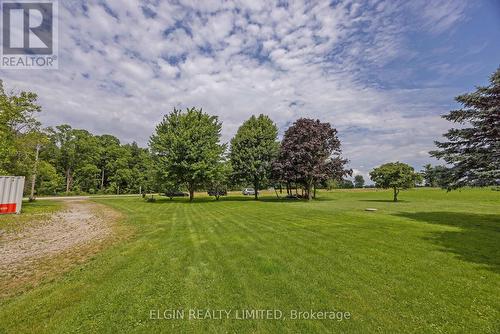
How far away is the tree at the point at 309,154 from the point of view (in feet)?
103

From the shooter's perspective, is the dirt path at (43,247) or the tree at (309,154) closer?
the dirt path at (43,247)

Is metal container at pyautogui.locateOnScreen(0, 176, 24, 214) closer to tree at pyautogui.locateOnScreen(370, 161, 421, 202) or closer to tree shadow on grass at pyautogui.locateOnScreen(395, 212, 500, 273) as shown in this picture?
tree shadow on grass at pyautogui.locateOnScreen(395, 212, 500, 273)

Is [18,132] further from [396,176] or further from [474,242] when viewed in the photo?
[396,176]

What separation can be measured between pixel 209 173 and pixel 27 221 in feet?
57.5

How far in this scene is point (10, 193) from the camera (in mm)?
18484

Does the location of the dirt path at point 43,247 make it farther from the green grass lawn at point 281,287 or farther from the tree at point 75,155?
the tree at point 75,155

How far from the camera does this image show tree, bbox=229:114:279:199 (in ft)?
117

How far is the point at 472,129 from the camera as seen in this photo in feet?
46.0

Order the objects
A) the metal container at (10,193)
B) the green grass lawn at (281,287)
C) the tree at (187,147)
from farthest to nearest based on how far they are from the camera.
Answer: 1. the tree at (187,147)
2. the metal container at (10,193)
3. the green grass lawn at (281,287)

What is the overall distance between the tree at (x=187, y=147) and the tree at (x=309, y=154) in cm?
919

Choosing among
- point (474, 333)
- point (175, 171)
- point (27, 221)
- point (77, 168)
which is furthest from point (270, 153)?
point (77, 168)

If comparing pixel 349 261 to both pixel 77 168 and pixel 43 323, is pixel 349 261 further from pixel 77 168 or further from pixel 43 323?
pixel 77 168

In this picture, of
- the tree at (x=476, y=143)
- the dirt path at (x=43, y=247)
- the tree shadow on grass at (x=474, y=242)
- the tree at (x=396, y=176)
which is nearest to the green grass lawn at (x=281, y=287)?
the tree shadow on grass at (x=474, y=242)

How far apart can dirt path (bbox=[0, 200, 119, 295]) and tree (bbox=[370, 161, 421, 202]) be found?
111ft
